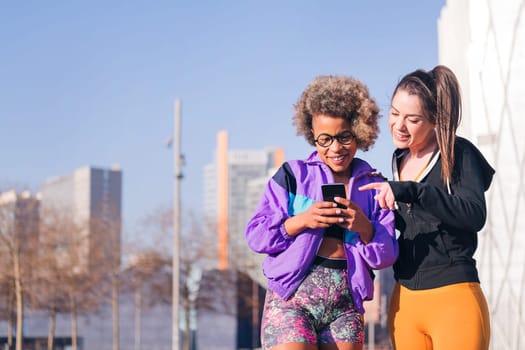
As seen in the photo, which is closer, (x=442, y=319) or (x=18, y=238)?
Result: (x=442, y=319)

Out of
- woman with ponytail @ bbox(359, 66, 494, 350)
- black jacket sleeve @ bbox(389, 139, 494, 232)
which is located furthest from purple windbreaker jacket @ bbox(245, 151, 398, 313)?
black jacket sleeve @ bbox(389, 139, 494, 232)

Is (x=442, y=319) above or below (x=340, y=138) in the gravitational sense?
below

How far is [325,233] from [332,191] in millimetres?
236

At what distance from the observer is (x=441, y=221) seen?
3158 millimetres

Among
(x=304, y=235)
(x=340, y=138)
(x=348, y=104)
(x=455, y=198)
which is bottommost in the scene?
(x=304, y=235)

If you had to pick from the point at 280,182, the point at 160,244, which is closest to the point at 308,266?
the point at 280,182

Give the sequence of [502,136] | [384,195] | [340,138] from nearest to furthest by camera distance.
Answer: [384,195], [340,138], [502,136]

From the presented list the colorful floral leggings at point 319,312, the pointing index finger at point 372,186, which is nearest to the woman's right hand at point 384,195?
the pointing index finger at point 372,186

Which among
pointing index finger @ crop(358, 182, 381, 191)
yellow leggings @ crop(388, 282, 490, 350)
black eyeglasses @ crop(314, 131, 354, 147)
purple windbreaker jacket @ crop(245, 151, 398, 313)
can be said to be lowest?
yellow leggings @ crop(388, 282, 490, 350)

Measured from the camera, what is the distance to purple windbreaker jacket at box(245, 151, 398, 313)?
3.14 metres

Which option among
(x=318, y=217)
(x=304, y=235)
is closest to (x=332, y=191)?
(x=318, y=217)

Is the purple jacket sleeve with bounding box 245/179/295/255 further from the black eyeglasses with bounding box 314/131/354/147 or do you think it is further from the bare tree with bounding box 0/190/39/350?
the bare tree with bounding box 0/190/39/350

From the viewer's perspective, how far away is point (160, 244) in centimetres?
2994

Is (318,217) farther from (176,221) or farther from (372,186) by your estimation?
(176,221)
